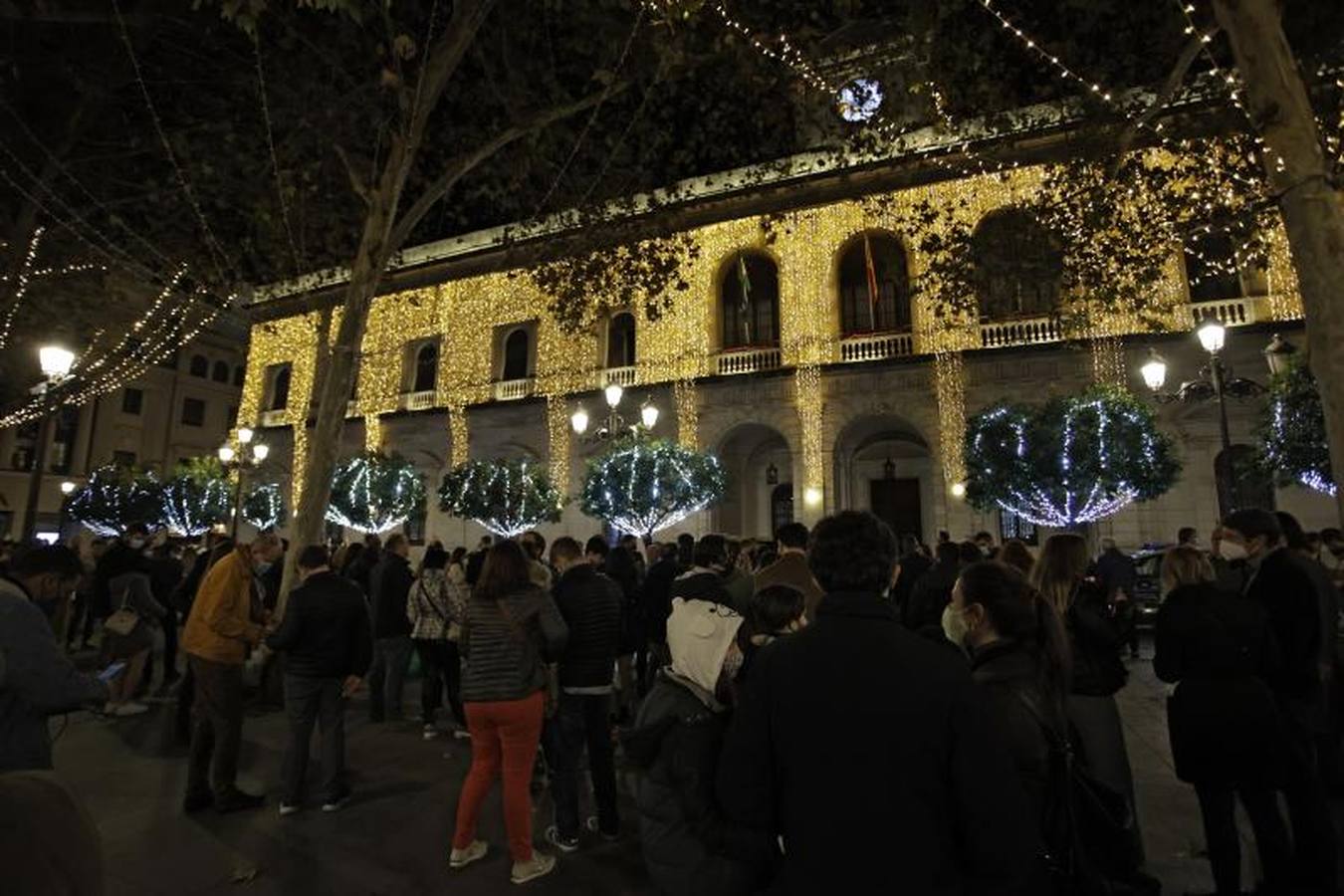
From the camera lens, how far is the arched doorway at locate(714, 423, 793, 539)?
77.3 ft

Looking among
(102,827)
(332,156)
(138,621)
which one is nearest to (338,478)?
(332,156)

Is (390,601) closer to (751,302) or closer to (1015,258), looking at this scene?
(1015,258)

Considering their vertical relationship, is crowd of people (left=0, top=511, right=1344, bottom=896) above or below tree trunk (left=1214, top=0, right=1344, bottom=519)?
below

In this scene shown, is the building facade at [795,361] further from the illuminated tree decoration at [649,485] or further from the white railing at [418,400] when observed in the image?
the illuminated tree decoration at [649,485]

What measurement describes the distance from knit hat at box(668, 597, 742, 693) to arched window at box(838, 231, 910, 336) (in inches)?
760

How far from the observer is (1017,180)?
19.1m

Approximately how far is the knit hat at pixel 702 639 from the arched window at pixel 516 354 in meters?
25.1

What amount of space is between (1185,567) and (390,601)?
6.99 meters

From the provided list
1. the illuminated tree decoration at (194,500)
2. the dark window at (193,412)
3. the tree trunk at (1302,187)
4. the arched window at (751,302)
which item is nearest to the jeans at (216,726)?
the tree trunk at (1302,187)

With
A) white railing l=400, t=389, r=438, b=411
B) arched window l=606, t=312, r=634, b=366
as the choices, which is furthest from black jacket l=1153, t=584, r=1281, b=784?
white railing l=400, t=389, r=438, b=411

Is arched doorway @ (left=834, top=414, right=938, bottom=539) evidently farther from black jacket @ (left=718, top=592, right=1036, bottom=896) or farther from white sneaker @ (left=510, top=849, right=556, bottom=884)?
black jacket @ (left=718, top=592, right=1036, bottom=896)

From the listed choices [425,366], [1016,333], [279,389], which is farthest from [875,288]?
[279,389]

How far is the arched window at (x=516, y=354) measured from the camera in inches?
1072

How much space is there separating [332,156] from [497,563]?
10932 mm
